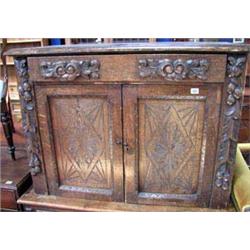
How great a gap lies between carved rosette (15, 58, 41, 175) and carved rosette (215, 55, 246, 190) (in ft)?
2.84

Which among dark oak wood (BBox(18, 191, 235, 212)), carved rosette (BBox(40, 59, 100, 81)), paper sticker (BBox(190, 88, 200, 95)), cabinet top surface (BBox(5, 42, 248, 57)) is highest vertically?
cabinet top surface (BBox(5, 42, 248, 57))

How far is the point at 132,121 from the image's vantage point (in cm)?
108

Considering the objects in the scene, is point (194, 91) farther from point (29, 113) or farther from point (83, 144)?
point (29, 113)

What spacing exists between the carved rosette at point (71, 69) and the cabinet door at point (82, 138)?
49 mm

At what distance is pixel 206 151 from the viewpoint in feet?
3.56

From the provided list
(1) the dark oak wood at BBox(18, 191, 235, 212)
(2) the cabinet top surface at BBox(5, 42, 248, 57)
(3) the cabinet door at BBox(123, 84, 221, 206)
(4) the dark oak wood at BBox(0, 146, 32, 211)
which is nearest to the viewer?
(2) the cabinet top surface at BBox(5, 42, 248, 57)

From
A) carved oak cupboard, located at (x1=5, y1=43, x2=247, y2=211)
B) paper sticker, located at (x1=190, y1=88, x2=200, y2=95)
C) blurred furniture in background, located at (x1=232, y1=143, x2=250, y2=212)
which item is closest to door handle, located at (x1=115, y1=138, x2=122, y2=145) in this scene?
carved oak cupboard, located at (x1=5, y1=43, x2=247, y2=211)

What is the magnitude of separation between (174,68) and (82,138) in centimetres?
54

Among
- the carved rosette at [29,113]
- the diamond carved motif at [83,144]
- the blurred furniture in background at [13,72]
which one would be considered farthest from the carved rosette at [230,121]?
the blurred furniture in background at [13,72]

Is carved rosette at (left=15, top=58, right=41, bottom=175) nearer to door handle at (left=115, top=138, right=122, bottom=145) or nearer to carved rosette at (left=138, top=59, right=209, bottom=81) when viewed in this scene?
door handle at (left=115, top=138, right=122, bottom=145)

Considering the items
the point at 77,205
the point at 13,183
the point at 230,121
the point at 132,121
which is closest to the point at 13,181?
the point at 13,183

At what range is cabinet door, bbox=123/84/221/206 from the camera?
1.02 metres

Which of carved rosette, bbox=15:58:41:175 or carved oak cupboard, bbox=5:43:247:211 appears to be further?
carved rosette, bbox=15:58:41:175
